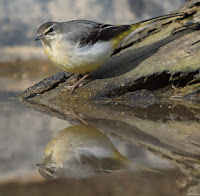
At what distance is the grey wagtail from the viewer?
17.4ft

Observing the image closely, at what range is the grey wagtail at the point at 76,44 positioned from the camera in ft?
17.4

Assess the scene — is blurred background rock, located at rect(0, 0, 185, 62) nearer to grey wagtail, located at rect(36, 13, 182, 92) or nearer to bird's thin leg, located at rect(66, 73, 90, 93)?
bird's thin leg, located at rect(66, 73, 90, 93)

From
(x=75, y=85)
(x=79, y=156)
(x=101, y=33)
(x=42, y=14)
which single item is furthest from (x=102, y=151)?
(x=42, y=14)

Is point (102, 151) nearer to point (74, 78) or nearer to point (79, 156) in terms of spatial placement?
point (79, 156)

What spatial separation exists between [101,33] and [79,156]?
277cm

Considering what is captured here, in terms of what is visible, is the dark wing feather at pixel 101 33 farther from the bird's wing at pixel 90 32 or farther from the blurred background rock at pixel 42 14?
the blurred background rock at pixel 42 14

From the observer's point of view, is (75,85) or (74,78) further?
(74,78)

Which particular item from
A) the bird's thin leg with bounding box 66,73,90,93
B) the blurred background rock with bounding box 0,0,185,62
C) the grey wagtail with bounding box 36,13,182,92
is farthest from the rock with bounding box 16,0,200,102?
the blurred background rock with bounding box 0,0,185,62

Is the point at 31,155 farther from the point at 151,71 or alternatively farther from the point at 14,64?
the point at 14,64

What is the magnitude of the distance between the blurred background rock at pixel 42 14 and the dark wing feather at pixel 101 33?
4901 mm

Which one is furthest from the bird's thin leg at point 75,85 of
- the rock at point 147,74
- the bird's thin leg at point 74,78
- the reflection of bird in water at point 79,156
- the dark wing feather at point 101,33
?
the reflection of bird in water at point 79,156

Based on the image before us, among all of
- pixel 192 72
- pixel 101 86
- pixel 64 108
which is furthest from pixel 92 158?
pixel 192 72

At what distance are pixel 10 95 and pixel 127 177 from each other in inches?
162

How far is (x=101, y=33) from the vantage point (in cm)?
554
